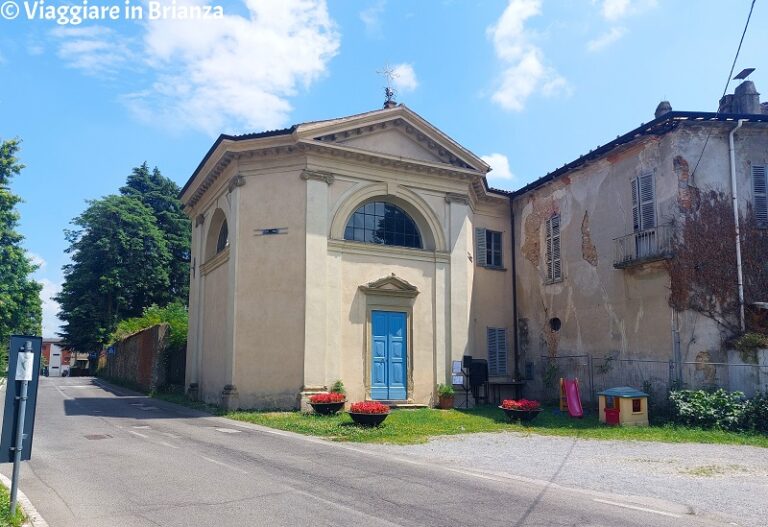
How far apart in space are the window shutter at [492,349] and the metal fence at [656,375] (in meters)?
2.43

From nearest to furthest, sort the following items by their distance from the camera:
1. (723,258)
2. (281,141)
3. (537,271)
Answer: (723,258)
(281,141)
(537,271)

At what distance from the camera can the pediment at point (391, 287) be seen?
1889cm

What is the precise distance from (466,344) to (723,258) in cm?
813

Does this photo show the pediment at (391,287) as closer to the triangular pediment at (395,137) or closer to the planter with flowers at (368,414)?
the triangular pediment at (395,137)

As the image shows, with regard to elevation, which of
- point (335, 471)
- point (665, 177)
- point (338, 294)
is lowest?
point (335, 471)

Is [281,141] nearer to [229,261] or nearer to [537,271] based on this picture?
[229,261]

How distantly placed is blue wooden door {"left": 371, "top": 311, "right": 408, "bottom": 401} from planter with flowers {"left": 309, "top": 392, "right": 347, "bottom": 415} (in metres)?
2.62

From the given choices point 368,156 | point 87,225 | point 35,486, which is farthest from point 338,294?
point 87,225

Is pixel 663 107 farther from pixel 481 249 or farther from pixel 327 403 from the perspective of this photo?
pixel 327 403

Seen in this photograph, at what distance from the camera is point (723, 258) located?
51.4ft

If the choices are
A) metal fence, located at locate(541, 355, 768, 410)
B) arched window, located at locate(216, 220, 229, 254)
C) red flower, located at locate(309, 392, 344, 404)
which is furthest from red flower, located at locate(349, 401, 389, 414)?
arched window, located at locate(216, 220, 229, 254)

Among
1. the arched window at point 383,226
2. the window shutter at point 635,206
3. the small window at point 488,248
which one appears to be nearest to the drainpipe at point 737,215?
the window shutter at point 635,206

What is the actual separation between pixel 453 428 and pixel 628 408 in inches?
175

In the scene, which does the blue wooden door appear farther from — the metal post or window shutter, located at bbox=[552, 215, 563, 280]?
the metal post
